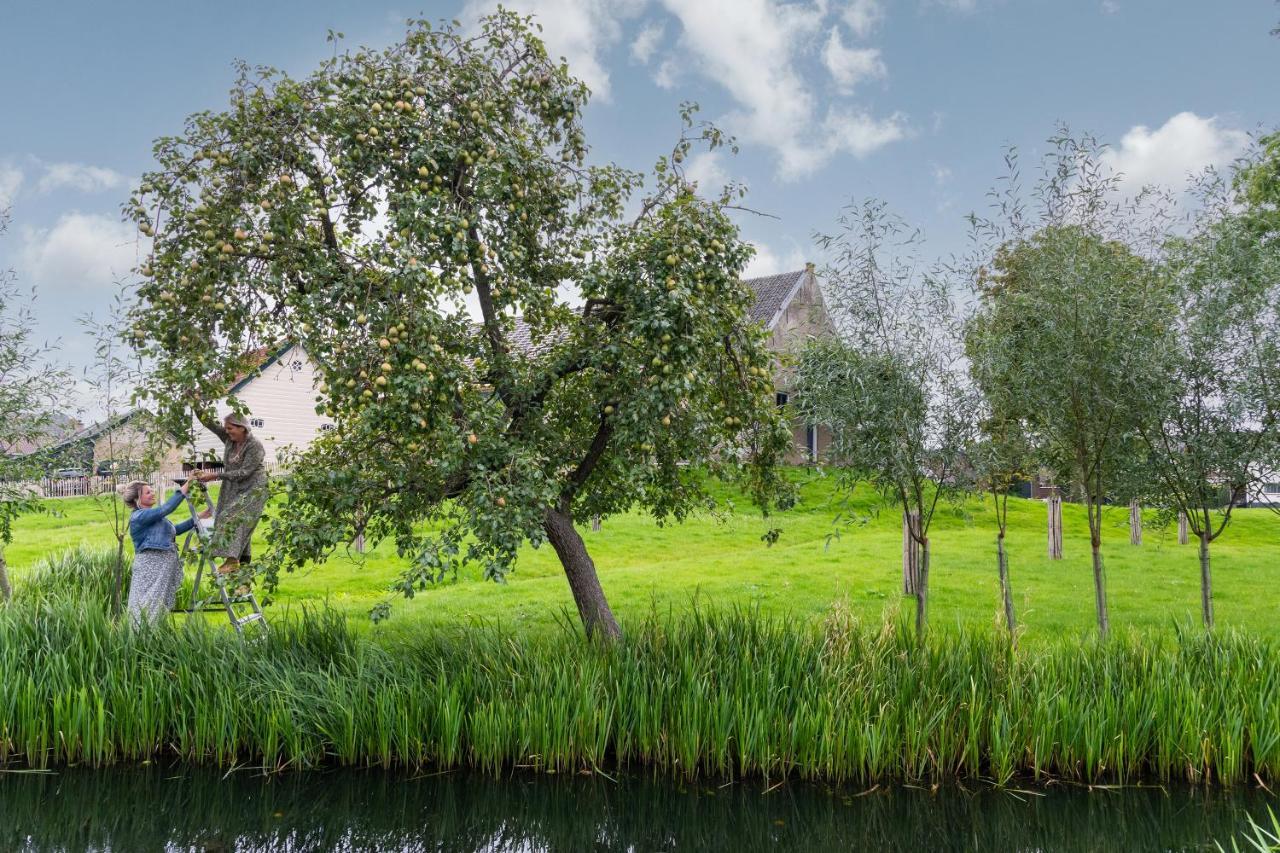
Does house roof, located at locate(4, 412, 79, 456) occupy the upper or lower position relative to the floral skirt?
upper

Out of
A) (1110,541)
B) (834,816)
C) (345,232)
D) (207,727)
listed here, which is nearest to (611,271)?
(345,232)

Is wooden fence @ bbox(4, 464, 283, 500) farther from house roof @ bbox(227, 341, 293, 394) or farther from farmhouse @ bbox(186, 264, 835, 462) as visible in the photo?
farmhouse @ bbox(186, 264, 835, 462)

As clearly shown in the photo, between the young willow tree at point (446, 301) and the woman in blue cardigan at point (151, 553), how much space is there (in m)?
2.58

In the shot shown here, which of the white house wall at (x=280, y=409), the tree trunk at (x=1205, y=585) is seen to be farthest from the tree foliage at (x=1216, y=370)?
the white house wall at (x=280, y=409)

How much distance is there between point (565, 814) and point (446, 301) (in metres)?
5.48

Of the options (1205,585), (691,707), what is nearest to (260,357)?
(691,707)

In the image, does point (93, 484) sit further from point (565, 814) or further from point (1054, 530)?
point (1054, 530)

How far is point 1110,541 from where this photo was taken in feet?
90.3

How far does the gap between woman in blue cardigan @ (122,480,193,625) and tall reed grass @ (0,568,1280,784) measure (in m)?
1.84

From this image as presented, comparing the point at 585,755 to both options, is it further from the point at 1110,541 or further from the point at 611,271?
the point at 1110,541

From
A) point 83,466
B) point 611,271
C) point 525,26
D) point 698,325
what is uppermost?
point 525,26

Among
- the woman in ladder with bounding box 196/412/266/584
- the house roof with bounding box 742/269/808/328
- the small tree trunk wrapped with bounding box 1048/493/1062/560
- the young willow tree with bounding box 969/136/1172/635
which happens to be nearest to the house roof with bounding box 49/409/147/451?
the woman in ladder with bounding box 196/412/266/584

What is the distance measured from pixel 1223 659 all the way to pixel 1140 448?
13.5ft

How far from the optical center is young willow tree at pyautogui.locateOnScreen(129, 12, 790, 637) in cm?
847
